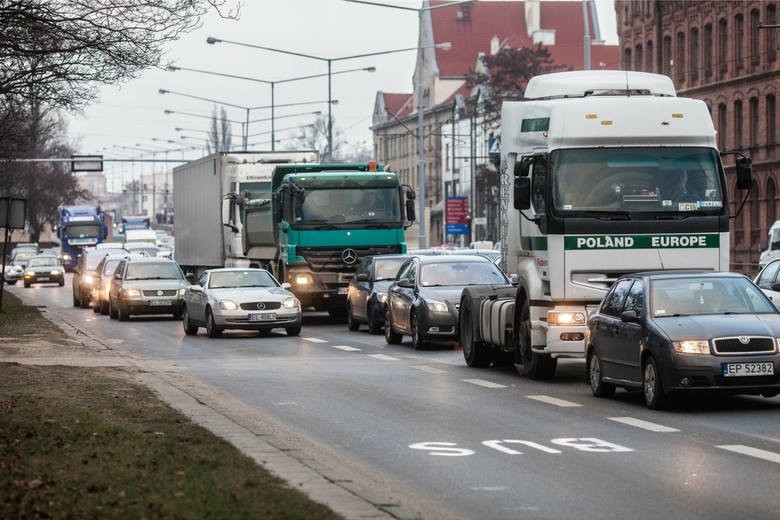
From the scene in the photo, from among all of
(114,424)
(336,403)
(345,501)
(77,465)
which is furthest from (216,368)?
(345,501)

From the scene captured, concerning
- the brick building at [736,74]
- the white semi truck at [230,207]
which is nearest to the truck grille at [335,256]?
the white semi truck at [230,207]

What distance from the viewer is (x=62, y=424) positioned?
14.1 metres

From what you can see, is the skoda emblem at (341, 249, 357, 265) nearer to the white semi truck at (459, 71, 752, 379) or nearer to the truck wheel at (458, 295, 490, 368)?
the truck wheel at (458, 295, 490, 368)

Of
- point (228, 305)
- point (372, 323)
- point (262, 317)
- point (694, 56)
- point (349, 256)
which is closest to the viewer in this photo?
point (262, 317)

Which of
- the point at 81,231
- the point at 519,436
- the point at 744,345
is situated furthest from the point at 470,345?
the point at 81,231

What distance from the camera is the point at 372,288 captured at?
3372 centimetres

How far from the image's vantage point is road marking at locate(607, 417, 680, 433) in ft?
49.3

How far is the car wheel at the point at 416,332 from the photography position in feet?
93.2

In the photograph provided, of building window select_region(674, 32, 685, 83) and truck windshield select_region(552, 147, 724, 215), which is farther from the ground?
building window select_region(674, 32, 685, 83)

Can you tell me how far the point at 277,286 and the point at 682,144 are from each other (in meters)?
15.6

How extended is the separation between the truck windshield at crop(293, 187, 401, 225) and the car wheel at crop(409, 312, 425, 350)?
869 centimetres

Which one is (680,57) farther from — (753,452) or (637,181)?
(753,452)

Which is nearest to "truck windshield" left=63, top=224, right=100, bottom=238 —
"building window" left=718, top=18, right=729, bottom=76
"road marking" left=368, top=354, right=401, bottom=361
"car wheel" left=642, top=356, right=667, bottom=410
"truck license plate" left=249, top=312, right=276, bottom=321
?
"building window" left=718, top=18, right=729, bottom=76

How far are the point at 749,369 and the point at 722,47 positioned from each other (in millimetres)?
64373
